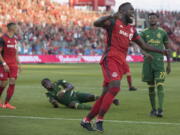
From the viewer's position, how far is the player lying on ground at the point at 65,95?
1241cm

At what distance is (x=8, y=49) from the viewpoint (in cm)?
1290

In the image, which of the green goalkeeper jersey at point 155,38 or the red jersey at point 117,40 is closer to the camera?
the red jersey at point 117,40

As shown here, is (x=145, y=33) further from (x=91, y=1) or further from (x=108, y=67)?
(x=91, y=1)

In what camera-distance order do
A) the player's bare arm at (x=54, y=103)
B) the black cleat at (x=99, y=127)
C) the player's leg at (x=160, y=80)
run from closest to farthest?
the black cleat at (x=99, y=127) → the player's leg at (x=160, y=80) → the player's bare arm at (x=54, y=103)

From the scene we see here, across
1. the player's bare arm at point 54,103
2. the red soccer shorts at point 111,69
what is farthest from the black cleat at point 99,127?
the player's bare arm at point 54,103

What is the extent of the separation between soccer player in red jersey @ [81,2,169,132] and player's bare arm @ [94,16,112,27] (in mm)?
55

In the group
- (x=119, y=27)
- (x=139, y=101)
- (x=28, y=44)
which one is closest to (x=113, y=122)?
(x=119, y=27)

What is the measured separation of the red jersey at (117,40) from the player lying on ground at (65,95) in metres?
3.50

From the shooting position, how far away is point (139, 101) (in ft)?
48.2

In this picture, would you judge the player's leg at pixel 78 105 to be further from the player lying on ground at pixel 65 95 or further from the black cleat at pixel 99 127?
the black cleat at pixel 99 127

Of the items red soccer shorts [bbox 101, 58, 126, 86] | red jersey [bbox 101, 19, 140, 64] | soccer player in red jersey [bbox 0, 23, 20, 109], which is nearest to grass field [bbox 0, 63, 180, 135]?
soccer player in red jersey [bbox 0, 23, 20, 109]

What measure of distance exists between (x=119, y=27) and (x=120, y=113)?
336cm

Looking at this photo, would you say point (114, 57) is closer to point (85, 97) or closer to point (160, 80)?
point (160, 80)

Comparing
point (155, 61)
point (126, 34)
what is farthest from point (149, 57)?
point (126, 34)
